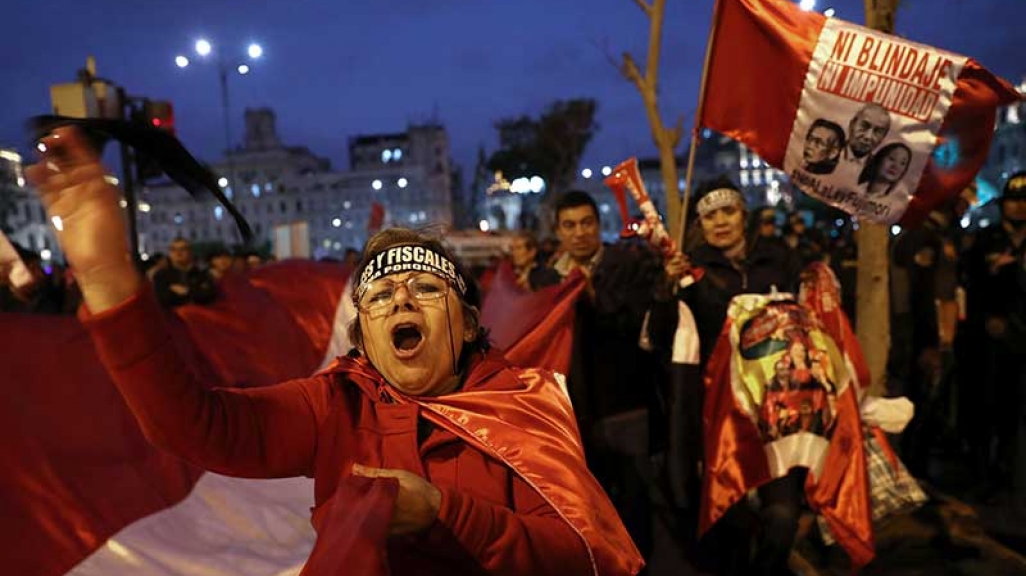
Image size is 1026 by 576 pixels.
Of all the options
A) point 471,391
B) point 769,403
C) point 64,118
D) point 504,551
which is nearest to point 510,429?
point 471,391

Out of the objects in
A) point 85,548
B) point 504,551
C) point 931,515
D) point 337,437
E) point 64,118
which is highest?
point 64,118

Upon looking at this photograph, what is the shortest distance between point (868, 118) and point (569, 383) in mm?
2270

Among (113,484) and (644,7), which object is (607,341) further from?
(644,7)

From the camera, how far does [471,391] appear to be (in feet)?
6.95

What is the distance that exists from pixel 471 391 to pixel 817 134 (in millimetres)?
2930

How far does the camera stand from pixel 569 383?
4.54 meters

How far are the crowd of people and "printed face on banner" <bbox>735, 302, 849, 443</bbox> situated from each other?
15 millimetres

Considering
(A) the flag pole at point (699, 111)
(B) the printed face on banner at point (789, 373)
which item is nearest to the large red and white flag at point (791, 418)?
(B) the printed face on banner at point (789, 373)

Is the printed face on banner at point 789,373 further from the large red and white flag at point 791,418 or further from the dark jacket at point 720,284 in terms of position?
the dark jacket at point 720,284

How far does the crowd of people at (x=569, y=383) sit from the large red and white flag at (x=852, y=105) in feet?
1.52

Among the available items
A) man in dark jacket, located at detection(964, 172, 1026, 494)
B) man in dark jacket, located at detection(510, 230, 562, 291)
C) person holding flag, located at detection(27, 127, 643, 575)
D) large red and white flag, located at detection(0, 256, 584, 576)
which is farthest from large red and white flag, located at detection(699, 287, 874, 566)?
man in dark jacket, located at detection(510, 230, 562, 291)

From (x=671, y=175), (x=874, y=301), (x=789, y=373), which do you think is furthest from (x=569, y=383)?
(x=671, y=175)

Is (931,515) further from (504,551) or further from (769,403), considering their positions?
(504,551)

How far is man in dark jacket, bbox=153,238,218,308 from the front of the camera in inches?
271
